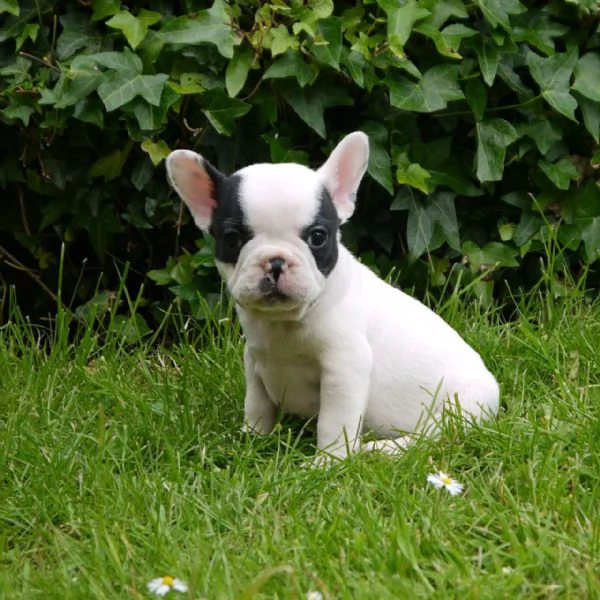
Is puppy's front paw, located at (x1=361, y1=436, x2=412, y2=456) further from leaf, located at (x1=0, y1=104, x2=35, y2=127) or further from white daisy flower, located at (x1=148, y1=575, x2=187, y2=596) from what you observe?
leaf, located at (x1=0, y1=104, x2=35, y2=127)

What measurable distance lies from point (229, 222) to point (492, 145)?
7.49 feet

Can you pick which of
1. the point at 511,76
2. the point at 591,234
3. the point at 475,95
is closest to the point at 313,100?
the point at 475,95

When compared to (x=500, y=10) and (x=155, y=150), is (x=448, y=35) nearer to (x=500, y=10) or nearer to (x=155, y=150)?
(x=500, y=10)

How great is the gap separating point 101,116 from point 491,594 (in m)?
3.28

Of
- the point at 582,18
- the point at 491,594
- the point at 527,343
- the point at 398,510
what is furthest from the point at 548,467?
the point at 582,18

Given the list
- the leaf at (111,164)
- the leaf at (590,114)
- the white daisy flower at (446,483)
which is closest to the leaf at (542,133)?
the leaf at (590,114)

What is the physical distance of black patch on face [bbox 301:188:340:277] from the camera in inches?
162

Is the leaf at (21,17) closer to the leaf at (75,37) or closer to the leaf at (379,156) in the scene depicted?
the leaf at (75,37)

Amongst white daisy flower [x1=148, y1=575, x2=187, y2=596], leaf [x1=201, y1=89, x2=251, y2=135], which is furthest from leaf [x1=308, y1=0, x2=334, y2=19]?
white daisy flower [x1=148, y1=575, x2=187, y2=596]

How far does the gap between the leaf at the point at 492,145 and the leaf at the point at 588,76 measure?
15.5 inches

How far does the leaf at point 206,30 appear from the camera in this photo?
17.8 ft

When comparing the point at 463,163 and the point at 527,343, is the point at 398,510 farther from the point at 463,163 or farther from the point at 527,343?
the point at 463,163

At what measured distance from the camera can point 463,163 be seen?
244 inches

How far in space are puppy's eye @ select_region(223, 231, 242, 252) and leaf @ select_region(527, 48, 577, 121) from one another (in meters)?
2.41
